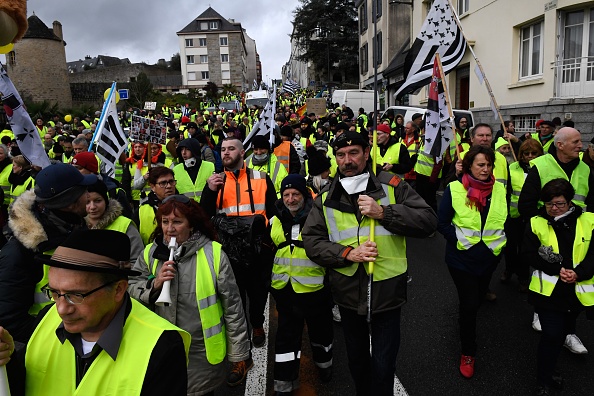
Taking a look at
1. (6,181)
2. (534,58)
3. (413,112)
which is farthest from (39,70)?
→ (534,58)

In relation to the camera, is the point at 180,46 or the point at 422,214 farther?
the point at 180,46

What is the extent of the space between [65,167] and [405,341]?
3500mm

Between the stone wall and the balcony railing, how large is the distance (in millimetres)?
45735

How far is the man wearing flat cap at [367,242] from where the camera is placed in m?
3.05

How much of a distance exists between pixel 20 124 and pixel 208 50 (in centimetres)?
8298

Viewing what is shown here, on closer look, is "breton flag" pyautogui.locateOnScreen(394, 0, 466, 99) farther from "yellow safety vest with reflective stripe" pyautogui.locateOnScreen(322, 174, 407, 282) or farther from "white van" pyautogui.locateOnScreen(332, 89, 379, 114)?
"white van" pyautogui.locateOnScreen(332, 89, 379, 114)

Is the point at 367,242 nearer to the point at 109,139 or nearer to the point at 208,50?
the point at 109,139

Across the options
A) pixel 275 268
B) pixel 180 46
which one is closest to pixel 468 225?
pixel 275 268

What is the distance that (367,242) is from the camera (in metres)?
2.97

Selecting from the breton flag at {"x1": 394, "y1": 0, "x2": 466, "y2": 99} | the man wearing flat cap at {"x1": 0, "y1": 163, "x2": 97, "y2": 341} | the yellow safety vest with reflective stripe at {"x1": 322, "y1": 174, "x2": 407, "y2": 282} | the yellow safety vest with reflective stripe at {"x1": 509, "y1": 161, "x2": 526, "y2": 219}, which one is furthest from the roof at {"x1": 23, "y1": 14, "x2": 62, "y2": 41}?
the yellow safety vest with reflective stripe at {"x1": 322, "y1": 174, "x2": 407, "y2": 282}

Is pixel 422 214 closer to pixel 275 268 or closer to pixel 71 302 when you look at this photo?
pixel 275 268

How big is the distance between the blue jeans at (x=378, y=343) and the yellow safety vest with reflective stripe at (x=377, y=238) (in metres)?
0.31

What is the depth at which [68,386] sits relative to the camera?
1.68 metres

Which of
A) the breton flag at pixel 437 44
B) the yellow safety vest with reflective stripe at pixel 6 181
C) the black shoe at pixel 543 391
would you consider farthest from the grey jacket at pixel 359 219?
the yellow safety vest with reflective stripe at pixel 6 181
